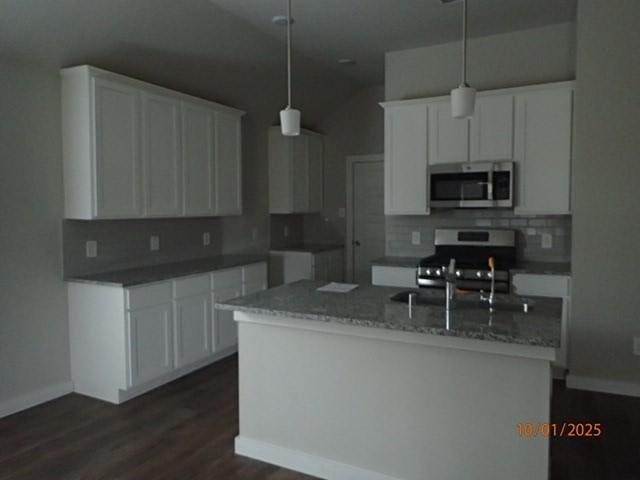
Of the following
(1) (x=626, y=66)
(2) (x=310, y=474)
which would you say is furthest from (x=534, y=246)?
(2) (x=310, y=474)

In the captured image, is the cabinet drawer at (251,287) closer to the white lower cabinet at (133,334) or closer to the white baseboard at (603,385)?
A: the white lower cabinet at (133,334)

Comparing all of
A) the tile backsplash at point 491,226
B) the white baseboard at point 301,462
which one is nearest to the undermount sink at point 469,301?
the white baseboard at point 301,462

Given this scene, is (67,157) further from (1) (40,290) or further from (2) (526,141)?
(2) (526,141)

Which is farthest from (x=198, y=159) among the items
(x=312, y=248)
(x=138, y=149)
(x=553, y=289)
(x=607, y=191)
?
(x=607, y=191)

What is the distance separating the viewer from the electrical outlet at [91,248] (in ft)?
12.2

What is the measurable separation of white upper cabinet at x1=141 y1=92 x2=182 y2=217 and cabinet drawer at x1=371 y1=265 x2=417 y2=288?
181 cm

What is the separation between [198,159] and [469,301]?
2772 mm

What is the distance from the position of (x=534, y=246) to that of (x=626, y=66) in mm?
1587

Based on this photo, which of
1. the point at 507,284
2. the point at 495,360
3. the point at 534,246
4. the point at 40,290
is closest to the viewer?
the point at 495,360

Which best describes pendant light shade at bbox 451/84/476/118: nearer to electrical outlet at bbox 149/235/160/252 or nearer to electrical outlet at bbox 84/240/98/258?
electrical outlet at bbox 84/240/98/258

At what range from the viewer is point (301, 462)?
261 centimetres

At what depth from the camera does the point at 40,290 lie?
346cm

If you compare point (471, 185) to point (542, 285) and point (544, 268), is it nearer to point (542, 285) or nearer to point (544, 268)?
point (544, 268)

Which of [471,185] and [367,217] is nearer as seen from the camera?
[471,185]
